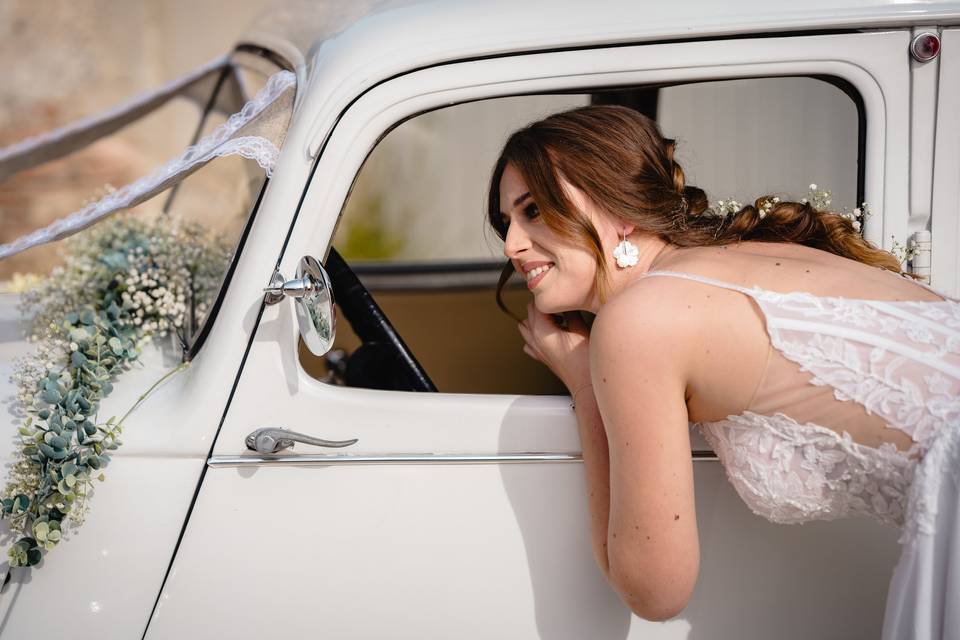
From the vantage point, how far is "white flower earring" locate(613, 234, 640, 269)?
1566 millimetres

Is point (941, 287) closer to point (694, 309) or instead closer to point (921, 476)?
point (921, 476)

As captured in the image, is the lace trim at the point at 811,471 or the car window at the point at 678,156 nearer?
the lace trim at the point at 811,471

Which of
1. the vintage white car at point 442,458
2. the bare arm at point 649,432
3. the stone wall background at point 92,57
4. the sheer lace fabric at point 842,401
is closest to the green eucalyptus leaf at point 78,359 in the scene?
the vintage white car at point 442,458

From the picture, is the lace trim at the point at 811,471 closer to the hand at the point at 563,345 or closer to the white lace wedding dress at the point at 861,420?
the white lace wedding dress at the point at 861,420

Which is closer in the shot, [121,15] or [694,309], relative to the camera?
[694,309]

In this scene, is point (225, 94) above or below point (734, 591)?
above

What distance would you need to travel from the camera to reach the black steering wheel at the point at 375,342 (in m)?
1.81

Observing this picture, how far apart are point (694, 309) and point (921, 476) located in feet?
1.48

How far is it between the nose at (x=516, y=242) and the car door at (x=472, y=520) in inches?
10.3

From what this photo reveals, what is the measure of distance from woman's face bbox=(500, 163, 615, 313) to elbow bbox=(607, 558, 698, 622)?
0.49m

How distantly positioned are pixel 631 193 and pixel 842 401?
52 cm

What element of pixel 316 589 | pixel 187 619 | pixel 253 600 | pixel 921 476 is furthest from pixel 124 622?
pixel 921 476

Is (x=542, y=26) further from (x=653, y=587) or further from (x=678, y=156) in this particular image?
(x=653, y=587)

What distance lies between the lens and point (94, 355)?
1648 mm
